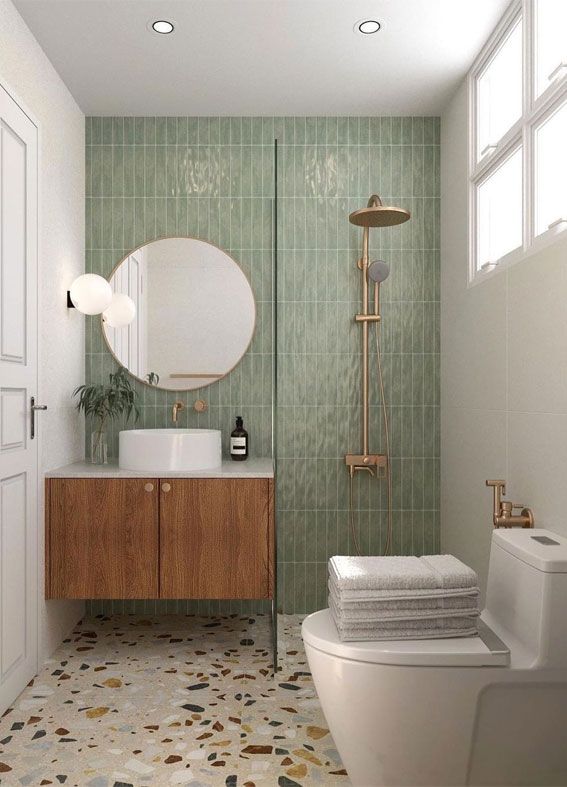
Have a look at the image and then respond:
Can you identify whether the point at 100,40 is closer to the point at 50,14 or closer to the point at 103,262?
the point at 50,14

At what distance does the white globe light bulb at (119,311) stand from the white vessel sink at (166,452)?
0.66 meters

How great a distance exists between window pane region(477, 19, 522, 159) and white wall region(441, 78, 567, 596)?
0.15 meters

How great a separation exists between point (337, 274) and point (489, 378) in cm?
90

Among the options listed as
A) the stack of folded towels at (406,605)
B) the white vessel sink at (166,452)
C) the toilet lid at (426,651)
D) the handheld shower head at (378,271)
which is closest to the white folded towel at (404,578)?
the stack of folded towels at (406,605)

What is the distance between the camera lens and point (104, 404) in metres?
3.00

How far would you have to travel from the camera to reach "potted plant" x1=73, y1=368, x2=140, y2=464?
2.95 meters

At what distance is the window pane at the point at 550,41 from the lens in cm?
189

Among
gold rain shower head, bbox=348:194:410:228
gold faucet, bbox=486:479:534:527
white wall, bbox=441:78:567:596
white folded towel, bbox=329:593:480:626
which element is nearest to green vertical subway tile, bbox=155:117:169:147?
gold rain shower head, bbox=348:194:410:228

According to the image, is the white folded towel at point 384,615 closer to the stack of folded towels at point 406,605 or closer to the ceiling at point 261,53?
the stack of folded towels at point 406,605

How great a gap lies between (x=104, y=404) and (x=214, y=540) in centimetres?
82

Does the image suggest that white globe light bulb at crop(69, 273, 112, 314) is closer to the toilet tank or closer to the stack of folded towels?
the stack of folded towels

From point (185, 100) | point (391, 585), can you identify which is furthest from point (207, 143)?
point (391, 585)

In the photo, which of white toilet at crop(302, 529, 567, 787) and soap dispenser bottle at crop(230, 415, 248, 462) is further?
soap dispenser bottle at crop(230, 415, 248, 462)

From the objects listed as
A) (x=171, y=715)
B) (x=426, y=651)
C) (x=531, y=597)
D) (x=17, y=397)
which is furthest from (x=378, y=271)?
(x=171, y=715)
